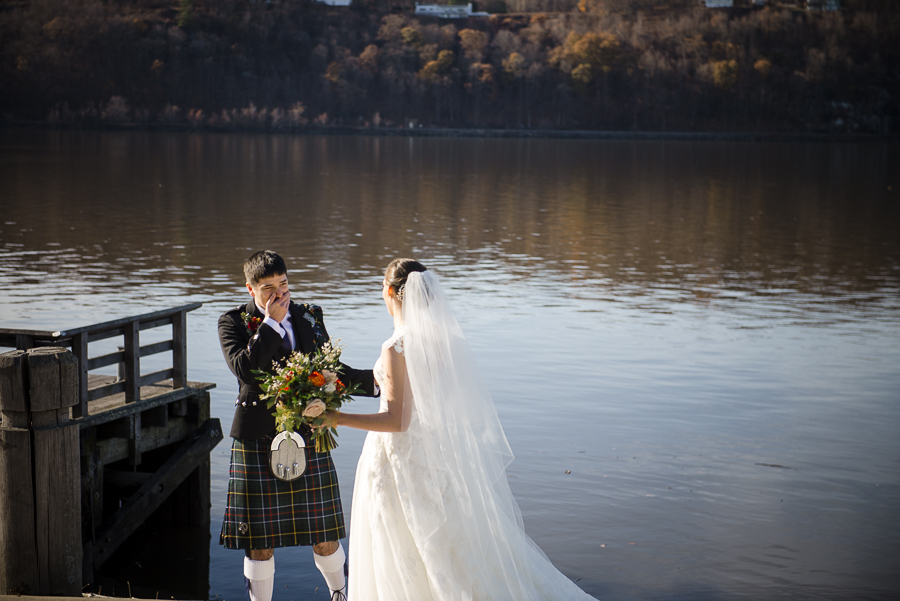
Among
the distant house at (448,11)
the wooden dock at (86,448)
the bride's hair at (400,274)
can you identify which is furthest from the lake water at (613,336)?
the distant house at (448,11)

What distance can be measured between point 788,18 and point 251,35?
88765mm

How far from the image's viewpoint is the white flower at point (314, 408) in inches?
166

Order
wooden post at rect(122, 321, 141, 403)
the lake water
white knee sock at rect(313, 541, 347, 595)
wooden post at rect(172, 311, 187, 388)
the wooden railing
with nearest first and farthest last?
white knee sock at rect(313, 541, 347, 595), the wooden railing, wooden post at rect(122, 321, 141, 403), the lake water, wooden post at rect(172, 311, 187, 388)

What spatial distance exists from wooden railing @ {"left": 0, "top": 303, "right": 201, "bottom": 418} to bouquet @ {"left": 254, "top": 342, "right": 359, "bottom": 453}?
3061 mm

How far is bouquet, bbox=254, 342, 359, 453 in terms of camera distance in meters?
4.22

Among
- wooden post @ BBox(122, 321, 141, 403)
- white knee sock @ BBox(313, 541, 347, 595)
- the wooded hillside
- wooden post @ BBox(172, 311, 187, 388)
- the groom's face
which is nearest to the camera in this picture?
the groom's face

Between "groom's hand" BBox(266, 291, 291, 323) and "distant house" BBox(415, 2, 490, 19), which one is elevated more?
"distant house" BBox(415, 2, 490, 19)

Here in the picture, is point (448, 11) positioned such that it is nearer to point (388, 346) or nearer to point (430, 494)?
point (388, 346)

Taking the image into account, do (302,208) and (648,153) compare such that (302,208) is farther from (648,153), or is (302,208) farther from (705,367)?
(648,153)

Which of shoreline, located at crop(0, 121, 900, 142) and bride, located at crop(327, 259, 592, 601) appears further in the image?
shoreline, located at crop(0, 121, 900, 142)

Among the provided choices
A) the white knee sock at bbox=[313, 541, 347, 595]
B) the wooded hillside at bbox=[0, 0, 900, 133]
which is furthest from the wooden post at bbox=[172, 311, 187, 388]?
the wooded hillside at bbox=[0, 0, 900, 133]

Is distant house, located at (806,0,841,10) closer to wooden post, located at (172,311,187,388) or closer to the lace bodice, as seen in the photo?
wooden post, located at (172,311,187,388)

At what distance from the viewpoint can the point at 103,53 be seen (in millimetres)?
146250

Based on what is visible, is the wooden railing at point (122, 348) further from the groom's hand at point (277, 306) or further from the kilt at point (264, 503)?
the groom's hand at point (277, 306)
